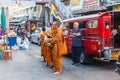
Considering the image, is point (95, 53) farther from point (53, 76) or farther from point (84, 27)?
point (53, 76)

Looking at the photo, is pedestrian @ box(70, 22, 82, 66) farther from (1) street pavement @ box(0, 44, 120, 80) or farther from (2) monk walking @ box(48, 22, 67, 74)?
(2) monk walking @ box(48, 22, 67, 74)

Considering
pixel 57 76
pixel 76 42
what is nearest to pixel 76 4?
pixel 76 42

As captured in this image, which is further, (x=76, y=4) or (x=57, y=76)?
(x=76, y=4)

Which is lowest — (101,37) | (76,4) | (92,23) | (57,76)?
(57,76)

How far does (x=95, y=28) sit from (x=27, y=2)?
15322 millimetres

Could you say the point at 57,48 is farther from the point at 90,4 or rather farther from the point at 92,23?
the point at 90,4

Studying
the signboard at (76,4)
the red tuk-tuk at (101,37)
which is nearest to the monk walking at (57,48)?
the red tuk-tuk at (101,37)

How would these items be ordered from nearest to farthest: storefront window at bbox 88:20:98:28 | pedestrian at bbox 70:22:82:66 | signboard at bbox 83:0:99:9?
storefront window at bbox 88:20:98:28
pedestrian at bbox 70:22:82:66
signboard at bbox 83:0:99:9

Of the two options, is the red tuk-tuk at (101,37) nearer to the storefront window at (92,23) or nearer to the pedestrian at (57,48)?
the storefront window at (92,23)

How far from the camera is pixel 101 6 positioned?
2430cm

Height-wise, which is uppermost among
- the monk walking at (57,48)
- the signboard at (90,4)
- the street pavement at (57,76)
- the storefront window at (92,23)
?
the signboard at (90,4)

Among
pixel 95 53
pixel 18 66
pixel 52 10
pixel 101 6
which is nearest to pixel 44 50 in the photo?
pixel 18 66

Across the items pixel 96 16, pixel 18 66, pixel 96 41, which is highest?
pixel 96 16

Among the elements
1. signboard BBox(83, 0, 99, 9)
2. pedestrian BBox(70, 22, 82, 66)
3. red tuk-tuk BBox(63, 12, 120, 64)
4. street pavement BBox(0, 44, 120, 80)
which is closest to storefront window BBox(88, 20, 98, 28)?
red tuk-tuk BBox(63, 12, 120, 64)
